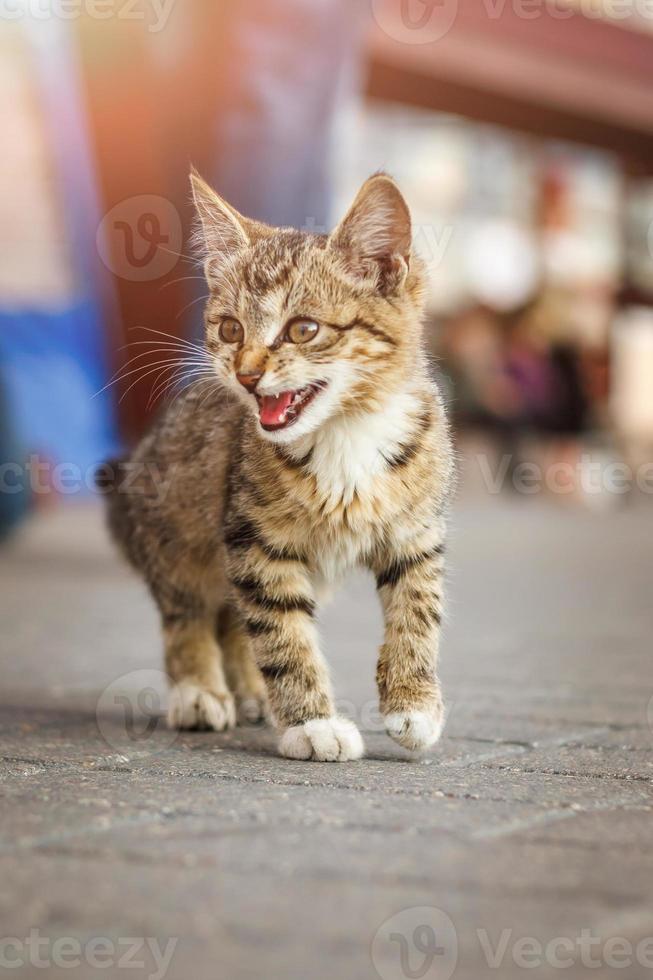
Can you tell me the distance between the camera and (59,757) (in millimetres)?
2268

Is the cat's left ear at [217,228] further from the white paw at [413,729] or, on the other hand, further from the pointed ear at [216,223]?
the white paw at [413,729]

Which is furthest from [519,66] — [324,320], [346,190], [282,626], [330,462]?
[282,626]

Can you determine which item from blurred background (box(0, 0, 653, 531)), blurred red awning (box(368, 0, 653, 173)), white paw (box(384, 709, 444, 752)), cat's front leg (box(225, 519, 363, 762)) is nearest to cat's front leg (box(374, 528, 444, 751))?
white paw (box(384, 709, 444, 752))

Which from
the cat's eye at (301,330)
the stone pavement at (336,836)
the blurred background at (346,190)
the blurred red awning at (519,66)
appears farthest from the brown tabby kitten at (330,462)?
the blurred red awning at (519,66)

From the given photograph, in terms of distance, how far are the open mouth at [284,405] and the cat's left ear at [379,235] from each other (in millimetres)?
282

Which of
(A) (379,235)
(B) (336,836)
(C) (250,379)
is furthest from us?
(A) (379,235)

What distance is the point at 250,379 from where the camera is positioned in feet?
7.82

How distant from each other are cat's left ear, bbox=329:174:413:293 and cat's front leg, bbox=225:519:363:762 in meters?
0.55

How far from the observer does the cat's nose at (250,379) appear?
7.78ft

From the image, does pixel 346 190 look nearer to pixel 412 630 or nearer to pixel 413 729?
pixel 412 630

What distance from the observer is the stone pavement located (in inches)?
50.4

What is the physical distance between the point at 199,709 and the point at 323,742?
0.49 metres

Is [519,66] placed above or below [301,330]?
above

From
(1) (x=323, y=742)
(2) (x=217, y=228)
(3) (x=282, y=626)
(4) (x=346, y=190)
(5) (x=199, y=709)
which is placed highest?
(4) (x=346, y=190)
